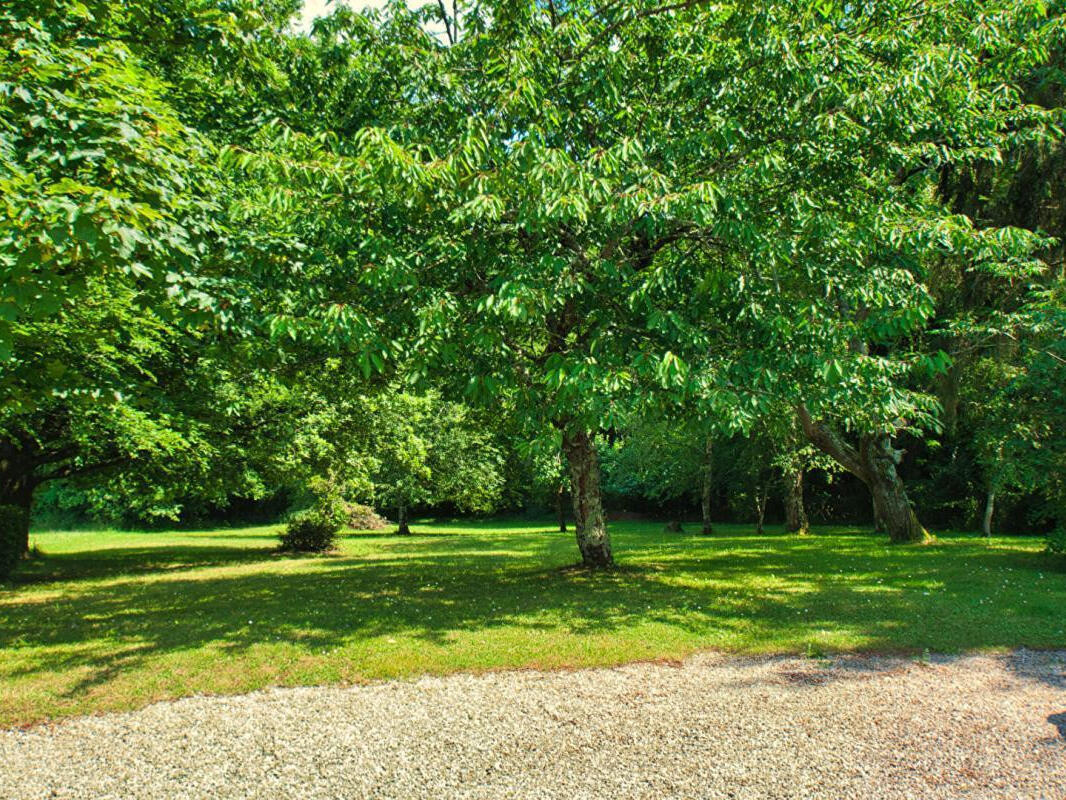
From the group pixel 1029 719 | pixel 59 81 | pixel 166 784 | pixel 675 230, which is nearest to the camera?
pixel 166 784

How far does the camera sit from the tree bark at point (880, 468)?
16469 mm

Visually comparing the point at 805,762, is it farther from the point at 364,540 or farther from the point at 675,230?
the point at 364,540

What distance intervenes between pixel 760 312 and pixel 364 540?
22.2 metres

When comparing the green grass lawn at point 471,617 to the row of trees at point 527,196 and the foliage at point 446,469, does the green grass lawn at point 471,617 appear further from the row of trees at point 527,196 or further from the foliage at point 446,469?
the foliage at point 446,469

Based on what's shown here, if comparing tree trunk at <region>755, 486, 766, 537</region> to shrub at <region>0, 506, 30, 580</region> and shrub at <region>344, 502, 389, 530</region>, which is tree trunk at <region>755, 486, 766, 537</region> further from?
shrub at <region>0, 506, 30, 580</region>

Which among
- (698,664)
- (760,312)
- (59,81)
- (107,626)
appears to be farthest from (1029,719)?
(107,626)

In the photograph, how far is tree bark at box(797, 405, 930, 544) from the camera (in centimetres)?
1647

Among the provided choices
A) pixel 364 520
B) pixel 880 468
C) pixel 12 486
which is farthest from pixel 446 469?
pixel 880 468

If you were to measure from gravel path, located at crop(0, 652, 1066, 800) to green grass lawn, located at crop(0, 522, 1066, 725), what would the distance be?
654 mm

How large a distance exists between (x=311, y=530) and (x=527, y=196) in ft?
54.1

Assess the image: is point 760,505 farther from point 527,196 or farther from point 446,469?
point 527,196

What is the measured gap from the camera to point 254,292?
21.7 feet

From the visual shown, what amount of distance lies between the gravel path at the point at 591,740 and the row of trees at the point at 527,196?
258 cm

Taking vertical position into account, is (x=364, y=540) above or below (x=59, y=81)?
below
